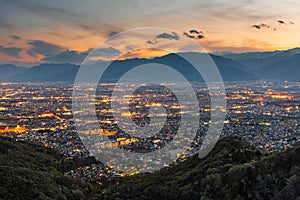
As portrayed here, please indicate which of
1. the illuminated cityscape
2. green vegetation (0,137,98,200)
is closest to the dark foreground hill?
green vegetation (0,137,98,200)

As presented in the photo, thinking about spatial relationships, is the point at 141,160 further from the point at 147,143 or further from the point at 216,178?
the point at 216,178

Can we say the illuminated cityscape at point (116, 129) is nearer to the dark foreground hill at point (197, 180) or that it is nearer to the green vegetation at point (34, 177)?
the green vegetation at point (34, 177)

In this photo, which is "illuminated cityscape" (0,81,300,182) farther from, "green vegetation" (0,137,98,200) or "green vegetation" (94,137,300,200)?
"green vegetation" (94,137,300,200)

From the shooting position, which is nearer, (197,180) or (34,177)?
(197,180)

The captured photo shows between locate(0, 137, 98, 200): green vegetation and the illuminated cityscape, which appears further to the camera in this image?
the illuminated cityscape

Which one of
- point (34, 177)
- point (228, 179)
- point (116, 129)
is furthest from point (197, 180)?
point (116, 129)

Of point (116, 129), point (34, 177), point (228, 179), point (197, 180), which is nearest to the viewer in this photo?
point (228, 179)

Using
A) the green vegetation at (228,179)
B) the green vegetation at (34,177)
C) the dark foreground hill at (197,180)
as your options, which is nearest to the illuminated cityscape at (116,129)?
the green vegetation at (34,177)

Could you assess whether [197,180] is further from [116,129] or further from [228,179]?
[116,129]
